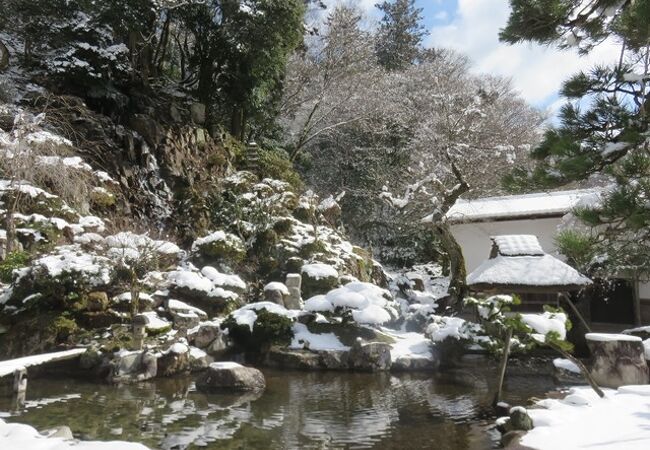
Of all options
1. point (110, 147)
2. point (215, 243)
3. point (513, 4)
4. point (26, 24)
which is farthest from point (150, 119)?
point (513, 4)

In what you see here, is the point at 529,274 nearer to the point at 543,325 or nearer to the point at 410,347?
the point at 410,347

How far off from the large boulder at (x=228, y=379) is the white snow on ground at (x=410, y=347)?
3.46 meters

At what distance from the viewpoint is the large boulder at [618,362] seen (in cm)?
730

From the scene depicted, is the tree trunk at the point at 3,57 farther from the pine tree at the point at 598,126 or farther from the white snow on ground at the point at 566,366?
the white snow on ground at the point at 566,366

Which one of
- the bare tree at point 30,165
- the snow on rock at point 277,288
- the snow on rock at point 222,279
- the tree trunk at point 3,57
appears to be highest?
the tree trunk at point 3,57

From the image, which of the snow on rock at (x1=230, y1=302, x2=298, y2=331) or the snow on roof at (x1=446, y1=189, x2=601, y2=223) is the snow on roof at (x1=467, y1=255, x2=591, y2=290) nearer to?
the snow on roof at (x1=446, y1=189, x2=601, y2=223)

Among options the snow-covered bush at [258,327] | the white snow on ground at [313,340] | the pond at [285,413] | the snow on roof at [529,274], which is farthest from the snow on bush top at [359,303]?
the snow on roof at [529,274]

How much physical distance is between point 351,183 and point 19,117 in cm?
1604

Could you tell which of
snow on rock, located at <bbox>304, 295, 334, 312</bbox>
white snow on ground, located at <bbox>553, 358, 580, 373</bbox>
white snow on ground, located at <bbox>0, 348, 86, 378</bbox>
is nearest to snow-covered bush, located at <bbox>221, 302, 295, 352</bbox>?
snow on rock, located at <bbox>304, 295, 334, 312</bbox>

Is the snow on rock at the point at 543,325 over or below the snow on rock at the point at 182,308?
below

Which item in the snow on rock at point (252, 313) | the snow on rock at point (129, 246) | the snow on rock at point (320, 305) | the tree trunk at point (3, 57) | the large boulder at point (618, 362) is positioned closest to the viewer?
the large boulder at point (618, 362)

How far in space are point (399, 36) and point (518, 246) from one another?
1939 cm

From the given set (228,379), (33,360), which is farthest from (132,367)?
(228,379)

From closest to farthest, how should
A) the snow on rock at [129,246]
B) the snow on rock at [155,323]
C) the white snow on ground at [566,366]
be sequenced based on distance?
the white snow on ground at [566,366] < the snow on rock at [155,323] < the snow on rock at [129,246]
